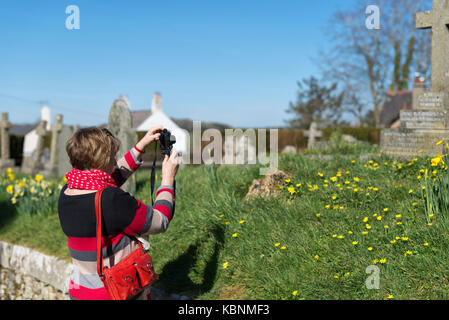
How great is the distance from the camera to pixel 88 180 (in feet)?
6.97

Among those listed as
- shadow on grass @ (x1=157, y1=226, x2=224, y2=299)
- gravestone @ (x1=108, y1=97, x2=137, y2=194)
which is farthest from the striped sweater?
gravestone @ (x1=108, y1=97, x2=137, y2=194)

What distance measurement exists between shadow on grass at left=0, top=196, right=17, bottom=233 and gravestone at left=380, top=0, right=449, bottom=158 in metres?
6.74

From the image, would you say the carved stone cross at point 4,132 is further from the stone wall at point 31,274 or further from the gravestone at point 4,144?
the stone wall at point 31,274

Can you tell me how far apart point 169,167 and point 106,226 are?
47cm

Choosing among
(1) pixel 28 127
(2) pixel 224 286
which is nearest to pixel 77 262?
(2) pixel 224 286

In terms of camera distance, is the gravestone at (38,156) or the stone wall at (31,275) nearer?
the stone wall at (31,275)

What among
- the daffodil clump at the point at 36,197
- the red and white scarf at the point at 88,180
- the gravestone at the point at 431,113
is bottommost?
the daffodil clump at the point at 36,197

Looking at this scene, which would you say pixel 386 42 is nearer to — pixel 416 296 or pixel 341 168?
pixel 341 168

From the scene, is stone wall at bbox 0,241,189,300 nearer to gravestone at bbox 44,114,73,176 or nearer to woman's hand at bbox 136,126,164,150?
woman's hand at bbox 136,126,164,150

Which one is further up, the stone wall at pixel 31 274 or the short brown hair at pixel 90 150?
the short brown hair at pixel 90 150

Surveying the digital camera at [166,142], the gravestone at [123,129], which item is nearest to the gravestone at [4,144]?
the gravestone at [123,129]

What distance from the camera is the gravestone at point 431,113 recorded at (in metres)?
6.40

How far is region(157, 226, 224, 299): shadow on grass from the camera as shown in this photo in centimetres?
394

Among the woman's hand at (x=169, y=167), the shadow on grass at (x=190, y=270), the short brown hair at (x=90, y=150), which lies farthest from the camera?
the shadow on grass at (x=190, y=270)
